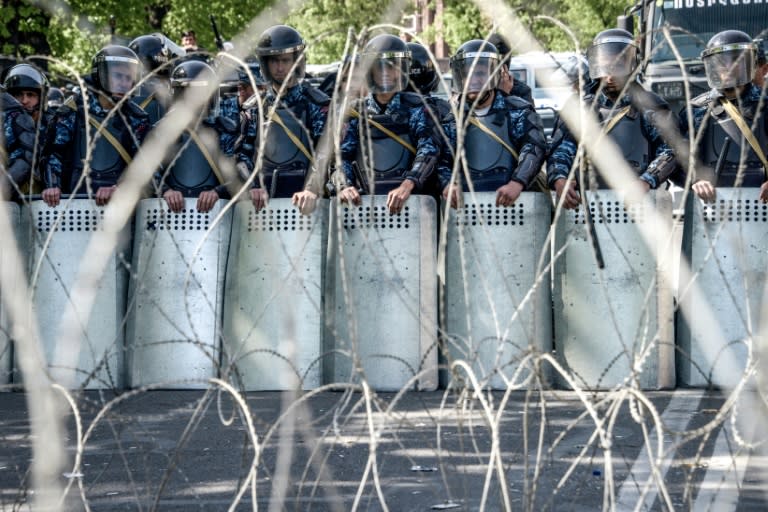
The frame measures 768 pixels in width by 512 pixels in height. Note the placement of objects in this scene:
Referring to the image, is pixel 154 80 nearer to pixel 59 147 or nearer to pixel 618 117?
pixel 59 147

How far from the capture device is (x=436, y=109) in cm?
836

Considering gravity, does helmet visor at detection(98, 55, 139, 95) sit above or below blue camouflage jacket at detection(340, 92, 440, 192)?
above

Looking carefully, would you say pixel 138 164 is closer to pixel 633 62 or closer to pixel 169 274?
pixel 169 274

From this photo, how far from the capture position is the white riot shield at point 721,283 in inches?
297

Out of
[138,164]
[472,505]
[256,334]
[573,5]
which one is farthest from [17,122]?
[573,5]

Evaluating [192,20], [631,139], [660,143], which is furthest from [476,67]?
[192,20]

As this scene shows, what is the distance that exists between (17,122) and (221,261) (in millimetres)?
1702

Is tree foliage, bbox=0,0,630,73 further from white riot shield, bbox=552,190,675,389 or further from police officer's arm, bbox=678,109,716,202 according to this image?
white riot shield, bbox=552,190,675,389

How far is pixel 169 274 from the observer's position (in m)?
7.96

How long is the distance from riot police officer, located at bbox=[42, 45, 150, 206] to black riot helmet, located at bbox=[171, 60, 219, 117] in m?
0.30

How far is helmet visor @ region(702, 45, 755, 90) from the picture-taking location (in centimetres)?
777

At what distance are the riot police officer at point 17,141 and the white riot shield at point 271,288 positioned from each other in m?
1.45

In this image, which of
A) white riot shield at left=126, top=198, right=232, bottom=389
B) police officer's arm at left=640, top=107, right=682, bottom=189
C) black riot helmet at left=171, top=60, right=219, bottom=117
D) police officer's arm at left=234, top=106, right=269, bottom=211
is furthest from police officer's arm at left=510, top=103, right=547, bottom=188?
black riot helmet at left=171, top=60, right=219, bottom=117

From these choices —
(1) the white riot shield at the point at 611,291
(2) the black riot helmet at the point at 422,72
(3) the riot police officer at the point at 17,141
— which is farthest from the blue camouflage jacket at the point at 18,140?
(1) the white riot shield at the point at 611,291
